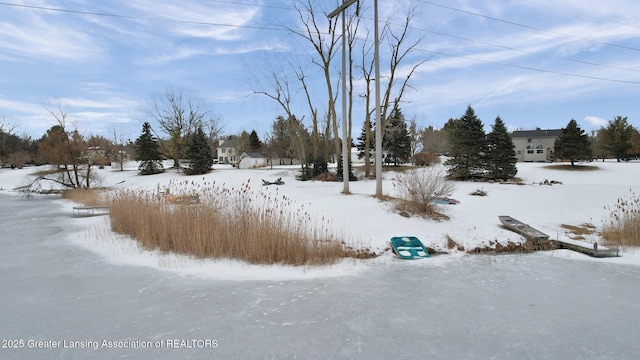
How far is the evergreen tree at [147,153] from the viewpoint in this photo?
34.8 meters

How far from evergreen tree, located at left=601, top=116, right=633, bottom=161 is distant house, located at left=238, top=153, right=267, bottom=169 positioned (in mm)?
43740

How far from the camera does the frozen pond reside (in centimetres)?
289

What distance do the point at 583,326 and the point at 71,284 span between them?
6359 millimetres

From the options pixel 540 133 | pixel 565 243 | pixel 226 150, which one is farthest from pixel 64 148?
pixel 540 133

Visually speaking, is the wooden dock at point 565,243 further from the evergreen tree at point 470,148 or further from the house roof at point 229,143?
the house roof at point 229,143

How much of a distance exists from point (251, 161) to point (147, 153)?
16.3 m

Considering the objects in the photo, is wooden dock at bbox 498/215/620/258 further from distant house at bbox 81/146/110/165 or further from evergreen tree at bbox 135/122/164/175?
evergreen tree at bbox 135/122/164/175

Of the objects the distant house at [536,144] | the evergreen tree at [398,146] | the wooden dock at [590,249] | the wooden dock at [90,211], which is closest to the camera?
the wooden dock at [590,249]

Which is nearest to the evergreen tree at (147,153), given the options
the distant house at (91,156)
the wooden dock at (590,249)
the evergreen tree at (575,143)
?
the distant house at (91,156)

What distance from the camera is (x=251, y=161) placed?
1929 inches

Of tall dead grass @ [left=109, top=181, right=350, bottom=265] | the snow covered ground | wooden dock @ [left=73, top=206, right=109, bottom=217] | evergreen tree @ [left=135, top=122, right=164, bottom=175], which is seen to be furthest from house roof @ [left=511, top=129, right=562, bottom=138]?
wooden dock @ [left=73, top=206, right=109, bottom=217]

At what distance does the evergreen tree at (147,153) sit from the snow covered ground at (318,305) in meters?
30.1

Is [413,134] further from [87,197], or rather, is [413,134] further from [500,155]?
[87,197]

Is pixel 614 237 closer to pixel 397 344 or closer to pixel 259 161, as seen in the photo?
pixel 397 344
